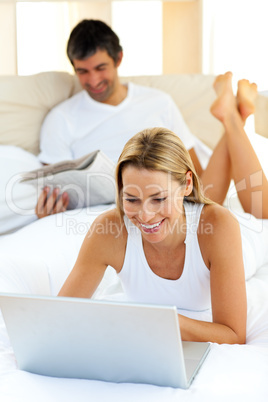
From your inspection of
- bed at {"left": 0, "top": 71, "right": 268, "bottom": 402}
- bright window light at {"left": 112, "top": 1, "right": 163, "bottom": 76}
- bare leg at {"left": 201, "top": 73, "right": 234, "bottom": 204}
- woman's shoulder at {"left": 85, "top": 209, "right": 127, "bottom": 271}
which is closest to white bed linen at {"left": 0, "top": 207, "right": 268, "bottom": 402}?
bed at {"left": 0, "top": 71, "right": 268, "bottom": 402}

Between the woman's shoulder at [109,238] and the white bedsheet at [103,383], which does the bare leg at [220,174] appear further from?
the woman's shoulder at [109,238]

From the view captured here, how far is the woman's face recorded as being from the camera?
3.74 ft

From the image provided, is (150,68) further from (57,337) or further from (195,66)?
(57,337)

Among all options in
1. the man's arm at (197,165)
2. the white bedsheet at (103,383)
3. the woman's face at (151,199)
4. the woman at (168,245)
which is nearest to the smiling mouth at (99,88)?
the man's arm at (197,165)

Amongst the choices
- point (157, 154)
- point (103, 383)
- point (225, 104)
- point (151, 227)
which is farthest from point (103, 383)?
point (225, 104)

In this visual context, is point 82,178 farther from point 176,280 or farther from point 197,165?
point 176,280

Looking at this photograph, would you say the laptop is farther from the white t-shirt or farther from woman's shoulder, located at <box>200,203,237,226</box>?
the white t-shirt

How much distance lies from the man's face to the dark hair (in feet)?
0.07

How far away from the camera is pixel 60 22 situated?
2.90m

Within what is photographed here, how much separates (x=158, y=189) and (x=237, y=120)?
39.7 inches

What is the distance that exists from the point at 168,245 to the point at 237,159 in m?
0.79

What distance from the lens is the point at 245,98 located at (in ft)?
6.81

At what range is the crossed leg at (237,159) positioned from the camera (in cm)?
195

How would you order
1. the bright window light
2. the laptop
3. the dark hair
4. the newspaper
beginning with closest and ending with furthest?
1. the laptop
2. the newspaper
3. the dark hair
4. the bright window light
